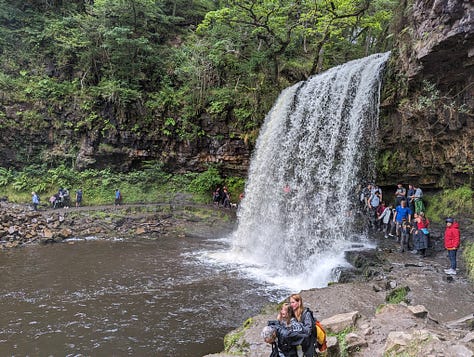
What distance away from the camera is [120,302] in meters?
9.68

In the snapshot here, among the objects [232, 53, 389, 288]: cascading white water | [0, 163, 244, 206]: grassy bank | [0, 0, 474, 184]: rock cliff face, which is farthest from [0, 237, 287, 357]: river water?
[0, 0, 474, 184]: rock cliff face

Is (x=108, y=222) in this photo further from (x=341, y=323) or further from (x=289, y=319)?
(x=289, y=319)

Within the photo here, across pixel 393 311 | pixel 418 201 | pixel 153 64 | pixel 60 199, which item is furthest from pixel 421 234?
pixel 153 64

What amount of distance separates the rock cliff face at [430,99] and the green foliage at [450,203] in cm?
39

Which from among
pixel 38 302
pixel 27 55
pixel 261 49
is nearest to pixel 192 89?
pixel 261 49

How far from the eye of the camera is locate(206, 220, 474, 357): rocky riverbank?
5.02 m

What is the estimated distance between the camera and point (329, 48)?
23875 millimetres

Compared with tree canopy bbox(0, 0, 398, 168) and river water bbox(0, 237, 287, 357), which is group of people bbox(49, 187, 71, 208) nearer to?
tree canopy bbox(0, 0, 398, 168)

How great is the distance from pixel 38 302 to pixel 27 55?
22374mm

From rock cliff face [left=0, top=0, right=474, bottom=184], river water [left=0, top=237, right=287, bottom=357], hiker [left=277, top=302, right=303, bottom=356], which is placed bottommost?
river water [left=0, top=237, right=287, bottom=357]

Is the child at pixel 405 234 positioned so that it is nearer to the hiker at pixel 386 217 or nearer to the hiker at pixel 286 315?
the hiker at pixel 386 217

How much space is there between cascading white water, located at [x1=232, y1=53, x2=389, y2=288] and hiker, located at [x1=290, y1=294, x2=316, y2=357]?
7285 millimetres

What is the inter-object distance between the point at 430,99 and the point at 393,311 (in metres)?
8.59

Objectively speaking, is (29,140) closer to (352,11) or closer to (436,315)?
(352,11)
